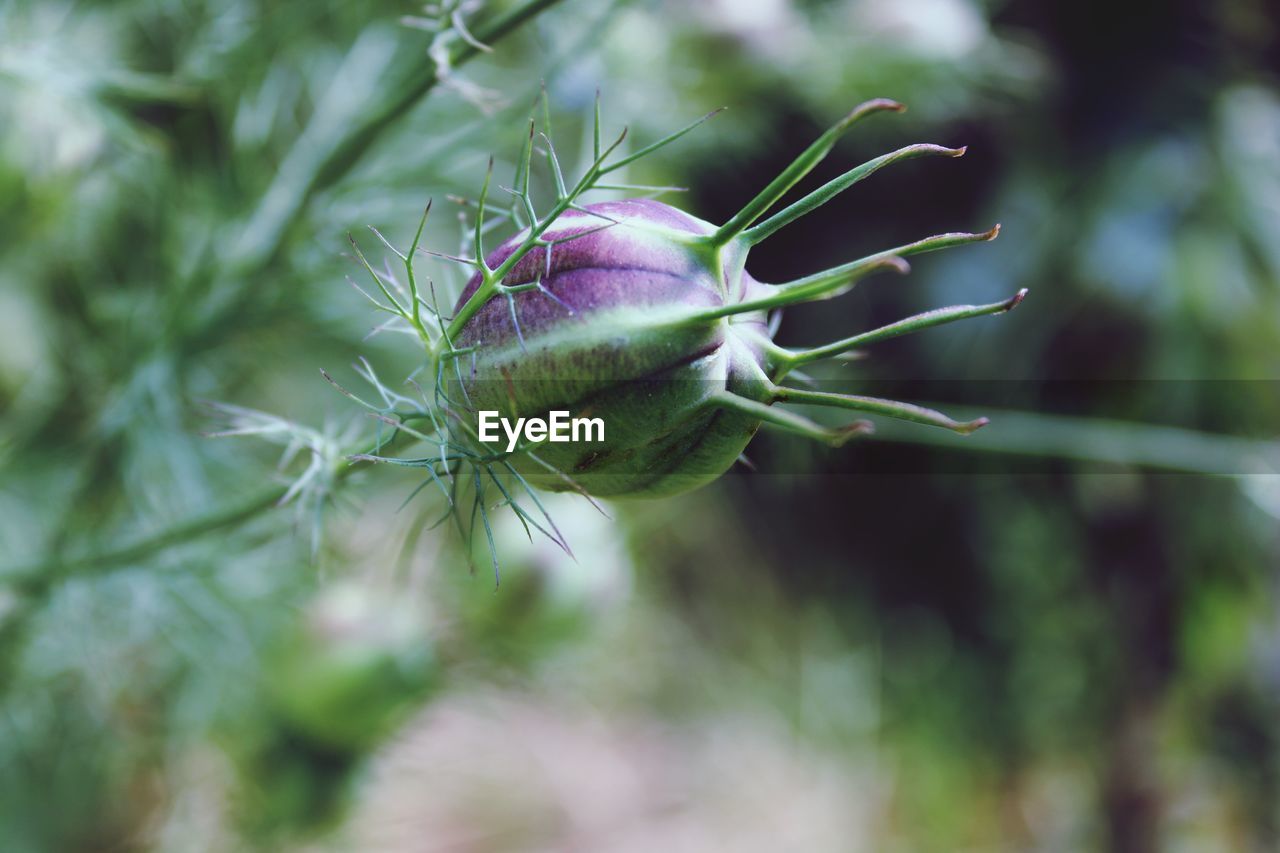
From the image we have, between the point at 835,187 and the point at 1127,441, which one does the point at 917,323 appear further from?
the point at 1127,441

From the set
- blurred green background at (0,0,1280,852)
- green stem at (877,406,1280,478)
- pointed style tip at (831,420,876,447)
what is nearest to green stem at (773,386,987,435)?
pointed style tip at (831,420,876,447)

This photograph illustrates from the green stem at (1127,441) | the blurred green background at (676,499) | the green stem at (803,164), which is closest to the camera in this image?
the green stem at (803,164)

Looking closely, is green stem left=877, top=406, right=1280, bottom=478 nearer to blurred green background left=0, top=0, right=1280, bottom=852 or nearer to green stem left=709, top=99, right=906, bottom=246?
blurred green background left=0, top=0, right=1280, bottom=852

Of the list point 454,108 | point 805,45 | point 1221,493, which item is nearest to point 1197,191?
point 1221,493

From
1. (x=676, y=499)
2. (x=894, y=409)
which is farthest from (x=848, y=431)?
(x=676, y=499)

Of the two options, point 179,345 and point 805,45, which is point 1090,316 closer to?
point 805,45

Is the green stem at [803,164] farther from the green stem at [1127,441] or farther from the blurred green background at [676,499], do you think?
→ the green stem at [1127,441]

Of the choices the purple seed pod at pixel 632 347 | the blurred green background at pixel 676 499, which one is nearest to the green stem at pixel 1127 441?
the blurred green background at pixel 676 499
